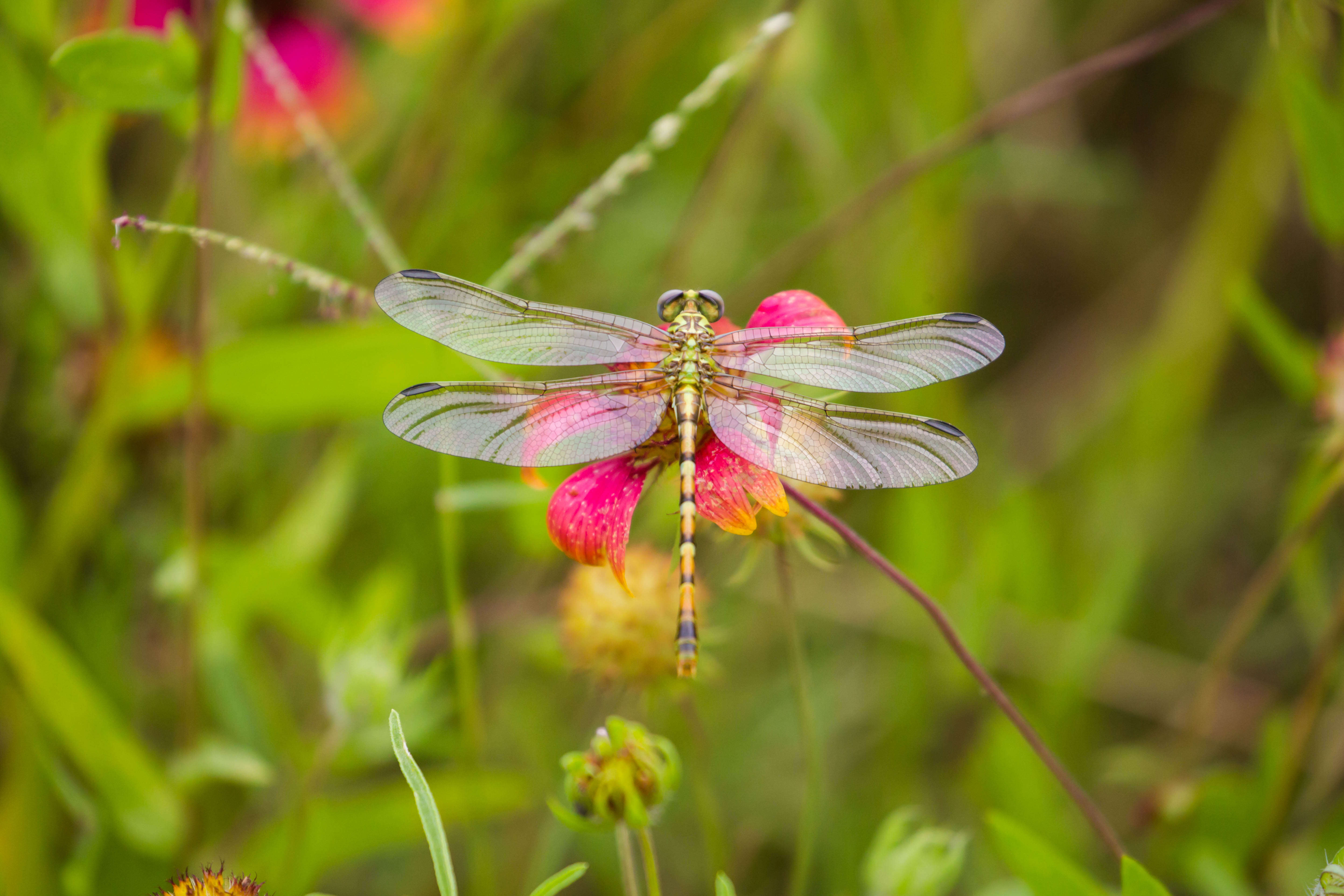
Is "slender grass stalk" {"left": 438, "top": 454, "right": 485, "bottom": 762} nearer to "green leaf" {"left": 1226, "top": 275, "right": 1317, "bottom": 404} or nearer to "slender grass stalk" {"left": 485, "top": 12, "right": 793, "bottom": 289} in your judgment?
"slender grass stalk" {"left": 485, "top": 12, "right": 793, "bottom": 289}

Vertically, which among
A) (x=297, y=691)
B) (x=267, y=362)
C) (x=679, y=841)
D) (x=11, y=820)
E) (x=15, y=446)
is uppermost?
(x=15, y=446)

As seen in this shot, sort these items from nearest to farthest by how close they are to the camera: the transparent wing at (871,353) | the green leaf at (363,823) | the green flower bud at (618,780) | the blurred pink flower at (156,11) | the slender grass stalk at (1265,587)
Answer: the green flower bud at (618,780) < the transparent wing at (871,353) < the slender grass stalk at (1265,587) < the green leaf at (363,823) < the blurred pink flower at (156,11)

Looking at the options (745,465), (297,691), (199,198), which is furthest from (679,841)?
(199,198)

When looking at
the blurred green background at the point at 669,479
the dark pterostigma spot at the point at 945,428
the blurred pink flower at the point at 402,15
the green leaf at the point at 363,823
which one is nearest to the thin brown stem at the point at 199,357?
the blurred green background at the point at 669,479

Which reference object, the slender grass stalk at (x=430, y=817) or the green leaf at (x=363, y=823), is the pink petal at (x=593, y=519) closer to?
the slender grass stalk at (x=430, y=817)

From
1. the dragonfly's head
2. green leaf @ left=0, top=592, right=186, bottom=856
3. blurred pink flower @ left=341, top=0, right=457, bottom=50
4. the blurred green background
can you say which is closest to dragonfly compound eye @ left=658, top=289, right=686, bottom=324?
the dragonfly's head

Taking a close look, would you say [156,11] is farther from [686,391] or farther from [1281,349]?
[1281,349]

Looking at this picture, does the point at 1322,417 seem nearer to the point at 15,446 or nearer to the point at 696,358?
the point at 696,358
